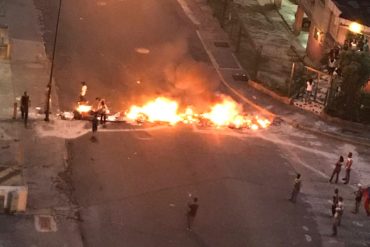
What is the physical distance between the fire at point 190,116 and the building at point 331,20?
24.0ft

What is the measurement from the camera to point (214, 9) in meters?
51.1

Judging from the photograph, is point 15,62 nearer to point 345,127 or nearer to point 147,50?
point 147,50

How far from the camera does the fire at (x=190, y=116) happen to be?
35.5 meters

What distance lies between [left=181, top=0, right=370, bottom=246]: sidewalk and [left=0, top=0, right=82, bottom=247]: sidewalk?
937cm

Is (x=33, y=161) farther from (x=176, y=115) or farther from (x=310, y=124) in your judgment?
(x=310, y=124)

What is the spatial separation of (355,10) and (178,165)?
48.3 ft

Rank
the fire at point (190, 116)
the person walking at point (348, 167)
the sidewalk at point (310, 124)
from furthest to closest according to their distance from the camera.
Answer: the fire at point (190, 116)
the person walking at point (348, 167)
the sidewalk at point (310, 124)

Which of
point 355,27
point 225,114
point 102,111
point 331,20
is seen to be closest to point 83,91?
point 102,111

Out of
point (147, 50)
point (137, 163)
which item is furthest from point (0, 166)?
point (147, 50)

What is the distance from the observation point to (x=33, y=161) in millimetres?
29719

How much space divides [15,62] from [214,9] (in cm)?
1662

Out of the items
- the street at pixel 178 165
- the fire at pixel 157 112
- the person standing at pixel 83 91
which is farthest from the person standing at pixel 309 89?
the person standing at pixel 83 91

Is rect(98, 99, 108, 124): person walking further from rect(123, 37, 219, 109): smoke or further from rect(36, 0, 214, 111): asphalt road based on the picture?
rect(123, 37, 219, 109): smoke

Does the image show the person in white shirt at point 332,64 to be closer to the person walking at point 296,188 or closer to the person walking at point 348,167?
the person walking at point 348,167
